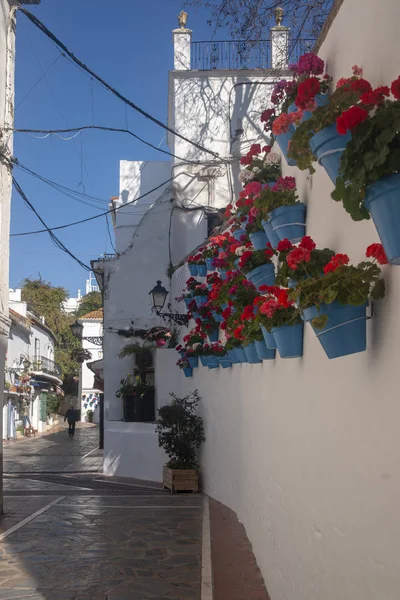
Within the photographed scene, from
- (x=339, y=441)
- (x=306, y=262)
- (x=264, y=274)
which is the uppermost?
(x=264, y=274)

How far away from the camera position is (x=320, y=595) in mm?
3797

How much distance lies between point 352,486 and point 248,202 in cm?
284

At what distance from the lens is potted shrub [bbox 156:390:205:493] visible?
12.5 meters

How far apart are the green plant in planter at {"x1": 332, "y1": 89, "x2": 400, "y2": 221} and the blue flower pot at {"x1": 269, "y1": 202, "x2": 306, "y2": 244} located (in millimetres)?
2072

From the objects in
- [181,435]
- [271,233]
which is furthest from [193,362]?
[271,233]

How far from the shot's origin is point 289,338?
4.40 metres

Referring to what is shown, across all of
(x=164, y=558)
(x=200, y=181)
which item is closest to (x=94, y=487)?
(x=164, y=558)

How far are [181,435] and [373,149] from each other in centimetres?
1104

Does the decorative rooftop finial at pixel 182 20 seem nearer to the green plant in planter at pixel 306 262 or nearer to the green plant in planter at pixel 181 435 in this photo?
the green plant in planter at pixel 181 435

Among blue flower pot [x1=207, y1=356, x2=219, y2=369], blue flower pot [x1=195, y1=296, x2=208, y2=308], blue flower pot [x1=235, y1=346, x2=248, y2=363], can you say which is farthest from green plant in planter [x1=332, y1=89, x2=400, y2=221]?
blue flower pot [x1=207, y1=356, x2=219, y2=369]

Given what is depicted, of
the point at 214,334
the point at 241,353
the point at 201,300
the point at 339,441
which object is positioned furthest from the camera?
the point at 201,300

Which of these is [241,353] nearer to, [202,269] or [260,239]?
[260,239]

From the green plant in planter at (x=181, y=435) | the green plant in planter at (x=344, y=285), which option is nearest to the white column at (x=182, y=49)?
the green plant in planter at (x=181, y=435)

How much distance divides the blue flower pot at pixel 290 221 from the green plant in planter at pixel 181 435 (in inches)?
340
